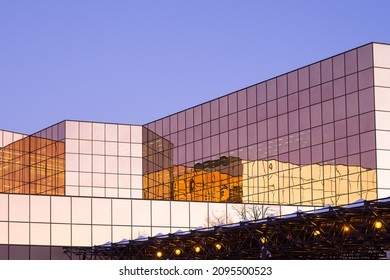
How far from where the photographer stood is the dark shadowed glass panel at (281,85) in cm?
8200

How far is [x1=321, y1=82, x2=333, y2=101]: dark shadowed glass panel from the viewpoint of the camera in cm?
7632

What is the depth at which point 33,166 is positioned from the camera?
359ft

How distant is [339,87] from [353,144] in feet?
16.5

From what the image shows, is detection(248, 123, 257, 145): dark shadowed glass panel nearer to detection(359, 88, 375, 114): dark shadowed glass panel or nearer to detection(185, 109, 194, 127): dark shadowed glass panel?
detection(185, 109, 194, 127): dark shadowed glass panel

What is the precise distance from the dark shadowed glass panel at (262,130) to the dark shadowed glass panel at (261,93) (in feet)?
6.54

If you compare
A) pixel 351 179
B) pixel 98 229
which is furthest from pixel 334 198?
pixel 98 229

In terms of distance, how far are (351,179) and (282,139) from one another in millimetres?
10593

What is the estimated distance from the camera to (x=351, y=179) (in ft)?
242

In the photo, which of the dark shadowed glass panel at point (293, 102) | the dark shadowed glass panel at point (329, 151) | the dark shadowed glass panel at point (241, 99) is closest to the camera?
the dark shadowed glass panel at point (329, 151)

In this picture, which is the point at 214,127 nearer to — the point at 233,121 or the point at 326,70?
the point at 233,121

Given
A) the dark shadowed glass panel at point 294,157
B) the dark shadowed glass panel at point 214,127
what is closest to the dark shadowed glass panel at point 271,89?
the dark shadowed glass panel at point 294,157

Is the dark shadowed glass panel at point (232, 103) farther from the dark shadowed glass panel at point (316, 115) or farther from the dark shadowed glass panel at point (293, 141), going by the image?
the dark shadowed glass panel at point (316, 115)

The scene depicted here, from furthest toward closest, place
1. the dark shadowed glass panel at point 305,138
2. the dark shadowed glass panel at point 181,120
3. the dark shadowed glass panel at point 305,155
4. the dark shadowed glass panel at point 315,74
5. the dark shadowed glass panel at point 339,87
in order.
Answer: the dark shadowed glass panel at point 181,120 < the dark shadowed glass panel at point 305,138 < the dark shadowed glass panel at point 305,155 < the dark shadowed glass panel at point 315,74 < the dark shadowed glass panel at point 339,87

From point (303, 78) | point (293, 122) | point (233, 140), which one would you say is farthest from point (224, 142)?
point (303, 78)
